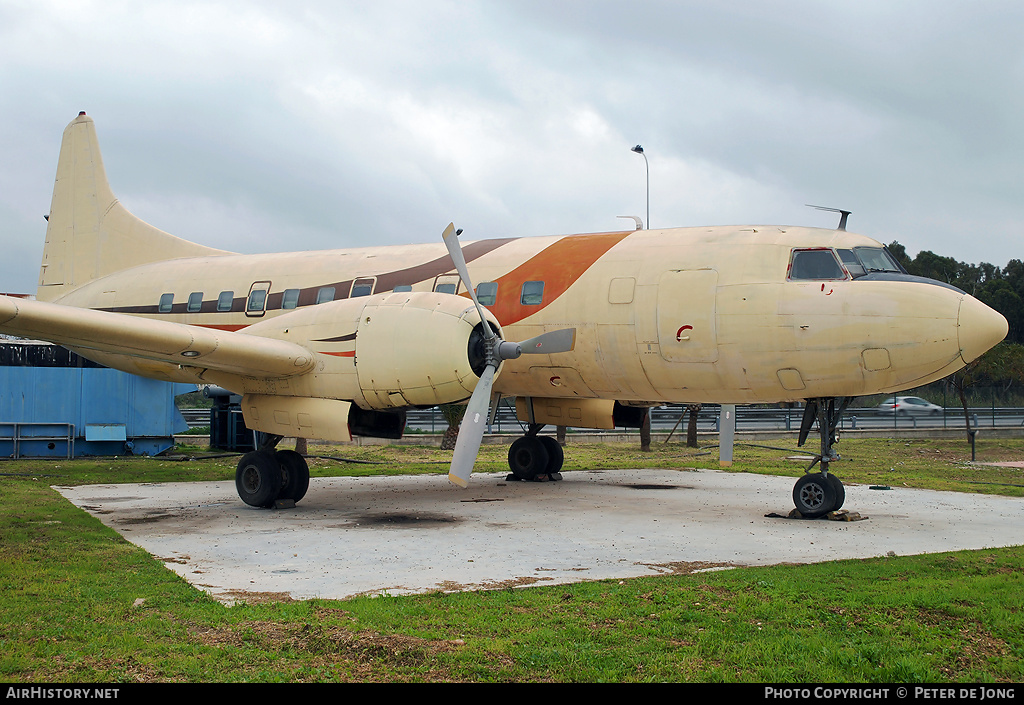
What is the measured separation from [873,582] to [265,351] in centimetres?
908

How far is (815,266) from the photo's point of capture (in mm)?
12719

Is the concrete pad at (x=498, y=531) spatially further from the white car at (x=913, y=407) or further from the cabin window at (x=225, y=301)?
the white car at (x=913, y=407)

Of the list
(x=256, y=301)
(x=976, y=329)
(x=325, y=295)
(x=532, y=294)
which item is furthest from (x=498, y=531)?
(x=256, y=301)

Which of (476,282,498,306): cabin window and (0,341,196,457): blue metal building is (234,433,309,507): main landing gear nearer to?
(476,282,498,306): cabin window

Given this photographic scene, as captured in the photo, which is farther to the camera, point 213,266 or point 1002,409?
point 1002,409

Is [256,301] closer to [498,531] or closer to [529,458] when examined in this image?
[529,458]

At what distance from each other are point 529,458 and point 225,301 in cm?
740

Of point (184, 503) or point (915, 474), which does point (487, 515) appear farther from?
point (915, 474)

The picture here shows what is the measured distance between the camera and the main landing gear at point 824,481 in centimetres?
1291

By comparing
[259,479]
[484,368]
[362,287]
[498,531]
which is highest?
[362,287]

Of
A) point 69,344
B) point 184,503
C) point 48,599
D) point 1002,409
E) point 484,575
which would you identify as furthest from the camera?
point 1002,409

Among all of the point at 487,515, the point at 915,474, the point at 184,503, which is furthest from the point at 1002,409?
the point at 184,503

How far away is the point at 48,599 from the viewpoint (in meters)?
7.58

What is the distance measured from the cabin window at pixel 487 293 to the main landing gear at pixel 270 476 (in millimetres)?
4279
